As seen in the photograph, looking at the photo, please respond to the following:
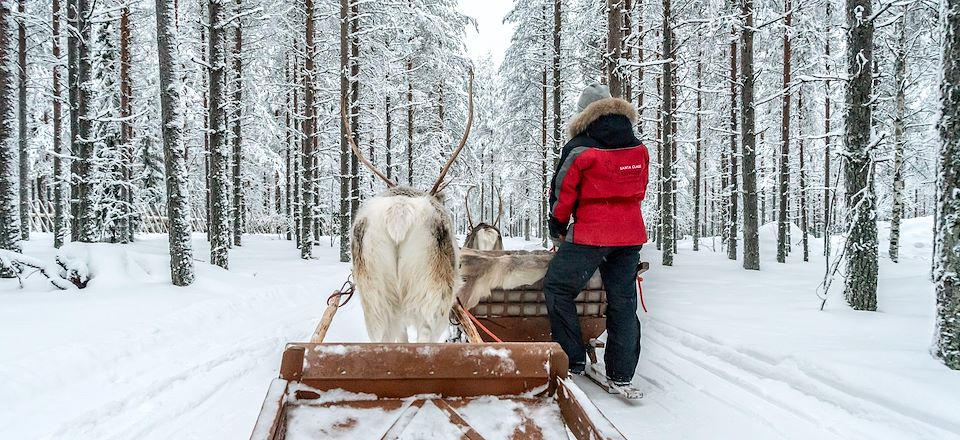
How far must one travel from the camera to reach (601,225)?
128 inches

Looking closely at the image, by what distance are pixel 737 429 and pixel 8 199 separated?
35.2ft

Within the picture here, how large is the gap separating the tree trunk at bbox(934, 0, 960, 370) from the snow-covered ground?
0.28 meters

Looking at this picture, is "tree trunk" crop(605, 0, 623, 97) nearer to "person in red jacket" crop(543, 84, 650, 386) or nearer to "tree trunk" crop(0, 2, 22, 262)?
"person in red jacket" crop(543, 84, 650, 386)

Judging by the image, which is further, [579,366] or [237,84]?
[237,84]

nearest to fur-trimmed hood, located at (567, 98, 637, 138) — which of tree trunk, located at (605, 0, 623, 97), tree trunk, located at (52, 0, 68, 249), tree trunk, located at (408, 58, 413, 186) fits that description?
tree trunk, located at (605, 0, 623, 97)

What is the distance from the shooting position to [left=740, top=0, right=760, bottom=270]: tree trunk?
1229 centimetres

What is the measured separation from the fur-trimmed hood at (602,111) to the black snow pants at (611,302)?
81 centimetres

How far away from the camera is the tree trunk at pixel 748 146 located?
1229 cm

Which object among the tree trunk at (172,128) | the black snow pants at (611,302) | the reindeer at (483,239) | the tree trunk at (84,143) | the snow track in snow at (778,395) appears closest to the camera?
the snow track in snow at (778,395)

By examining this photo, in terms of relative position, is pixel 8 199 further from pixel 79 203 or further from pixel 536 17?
pixel 536 17

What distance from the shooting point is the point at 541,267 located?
148 inches

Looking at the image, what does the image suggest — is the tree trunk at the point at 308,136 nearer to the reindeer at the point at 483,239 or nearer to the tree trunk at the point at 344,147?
the tree trunk at the point at 344,147

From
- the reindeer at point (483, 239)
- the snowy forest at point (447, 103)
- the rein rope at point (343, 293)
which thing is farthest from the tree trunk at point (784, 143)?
the rein rope at point (343, 293)

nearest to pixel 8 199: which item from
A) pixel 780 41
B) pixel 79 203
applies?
pixel 79 203
